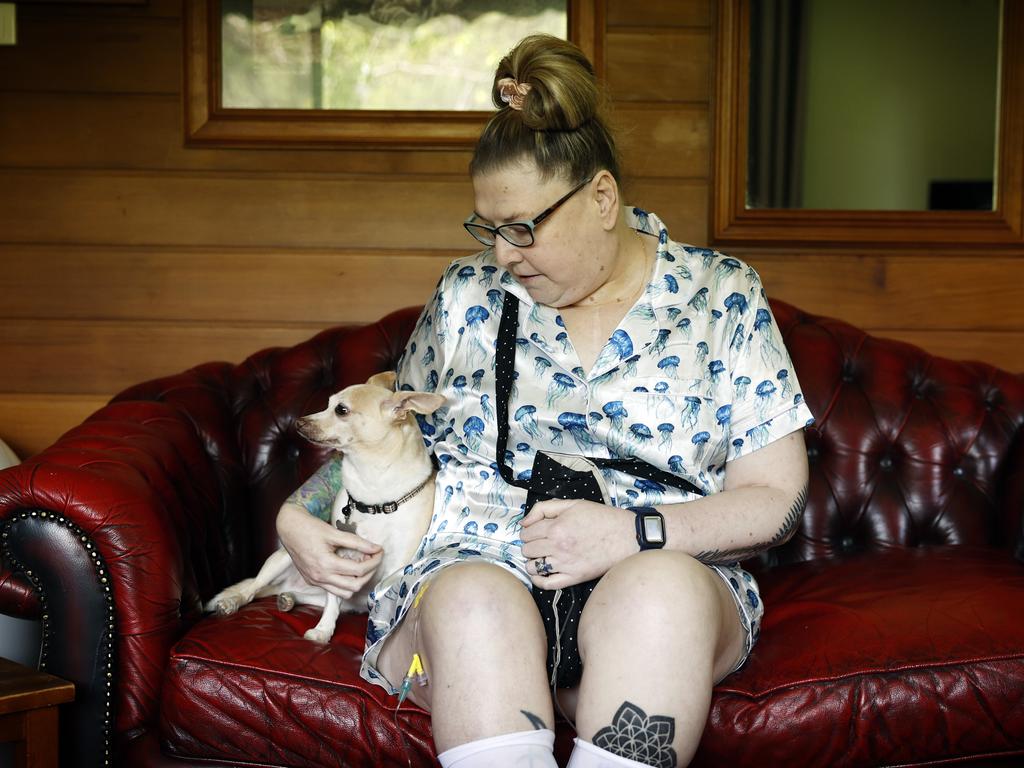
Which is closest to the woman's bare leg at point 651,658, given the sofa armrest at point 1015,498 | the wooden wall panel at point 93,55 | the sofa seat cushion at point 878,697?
the sofa seat cushion at point 878,697

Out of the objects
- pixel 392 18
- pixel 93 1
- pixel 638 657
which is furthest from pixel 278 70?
pixel 638 657

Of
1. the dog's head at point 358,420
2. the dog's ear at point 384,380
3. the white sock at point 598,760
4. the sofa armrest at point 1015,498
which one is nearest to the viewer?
the white sock at point 598,760

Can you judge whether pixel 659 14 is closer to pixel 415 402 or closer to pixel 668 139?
pixel 668 139

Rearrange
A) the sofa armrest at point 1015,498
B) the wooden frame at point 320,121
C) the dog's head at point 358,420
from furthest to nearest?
the wooden frame at point 320,121 → the sofa armrest at point 1015,498 → the dog's head at point 358,420

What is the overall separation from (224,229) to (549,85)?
1.40m

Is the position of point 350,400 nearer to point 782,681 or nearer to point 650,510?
point 650,510

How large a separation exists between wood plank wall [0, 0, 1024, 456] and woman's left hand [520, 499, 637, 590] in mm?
1352

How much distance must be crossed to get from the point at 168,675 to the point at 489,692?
1.98 ft

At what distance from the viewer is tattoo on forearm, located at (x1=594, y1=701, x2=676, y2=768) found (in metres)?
1.30

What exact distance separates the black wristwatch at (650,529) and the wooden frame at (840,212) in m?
1.35

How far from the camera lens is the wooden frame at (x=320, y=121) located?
2691mm

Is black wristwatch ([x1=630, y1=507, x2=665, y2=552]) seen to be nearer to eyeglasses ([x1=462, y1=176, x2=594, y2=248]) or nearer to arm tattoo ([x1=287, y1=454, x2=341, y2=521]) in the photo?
eyeglasses ([x1=462, y1=176, x2=594, y2=248])

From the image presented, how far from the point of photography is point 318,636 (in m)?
1.79

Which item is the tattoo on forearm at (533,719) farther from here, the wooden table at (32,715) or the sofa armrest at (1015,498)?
the sofa armrest at (1015,498)
